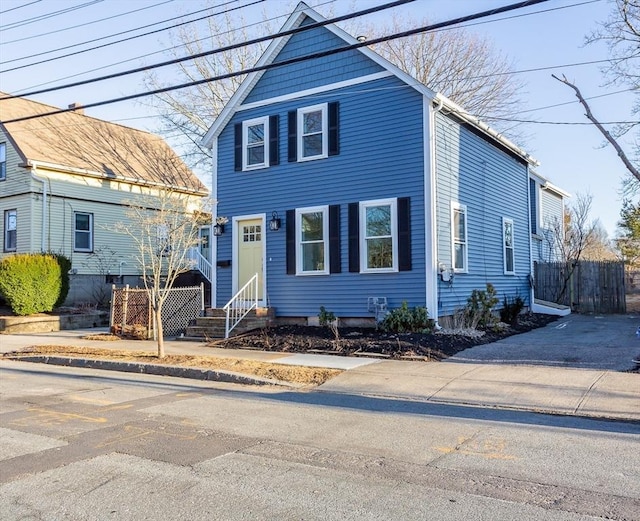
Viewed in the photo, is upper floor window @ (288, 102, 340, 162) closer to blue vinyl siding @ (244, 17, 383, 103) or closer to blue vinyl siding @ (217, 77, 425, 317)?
blue vinyl siding @ (217, 77, 425, 317)

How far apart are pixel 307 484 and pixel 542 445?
2.57 m

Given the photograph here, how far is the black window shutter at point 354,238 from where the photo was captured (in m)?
14.9

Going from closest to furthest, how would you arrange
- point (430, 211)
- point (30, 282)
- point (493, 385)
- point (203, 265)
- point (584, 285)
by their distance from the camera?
point (493, 385)
point (430, 211)
point (30, 282)
point (584, 285)
point (203, 265)

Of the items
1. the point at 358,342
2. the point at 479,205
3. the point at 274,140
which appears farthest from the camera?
the point at 479,205

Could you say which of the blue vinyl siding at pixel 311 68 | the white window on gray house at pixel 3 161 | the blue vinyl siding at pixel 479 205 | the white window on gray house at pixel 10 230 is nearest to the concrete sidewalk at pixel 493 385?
the blue vinyl siding at pixel 479 205

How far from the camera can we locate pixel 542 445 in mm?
5879

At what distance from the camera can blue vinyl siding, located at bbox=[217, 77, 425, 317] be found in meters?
14.3

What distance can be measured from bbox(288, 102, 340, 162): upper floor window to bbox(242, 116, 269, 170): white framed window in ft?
3.21

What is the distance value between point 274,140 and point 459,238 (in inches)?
227

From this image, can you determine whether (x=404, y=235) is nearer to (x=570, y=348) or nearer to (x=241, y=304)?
(x=570, y=348)

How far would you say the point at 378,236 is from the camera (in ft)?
48.5

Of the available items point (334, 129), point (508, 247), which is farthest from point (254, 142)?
point (508, 247)

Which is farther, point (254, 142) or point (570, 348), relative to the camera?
point (254, 142)

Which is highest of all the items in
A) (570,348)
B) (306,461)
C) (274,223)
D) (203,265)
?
(274,223)
